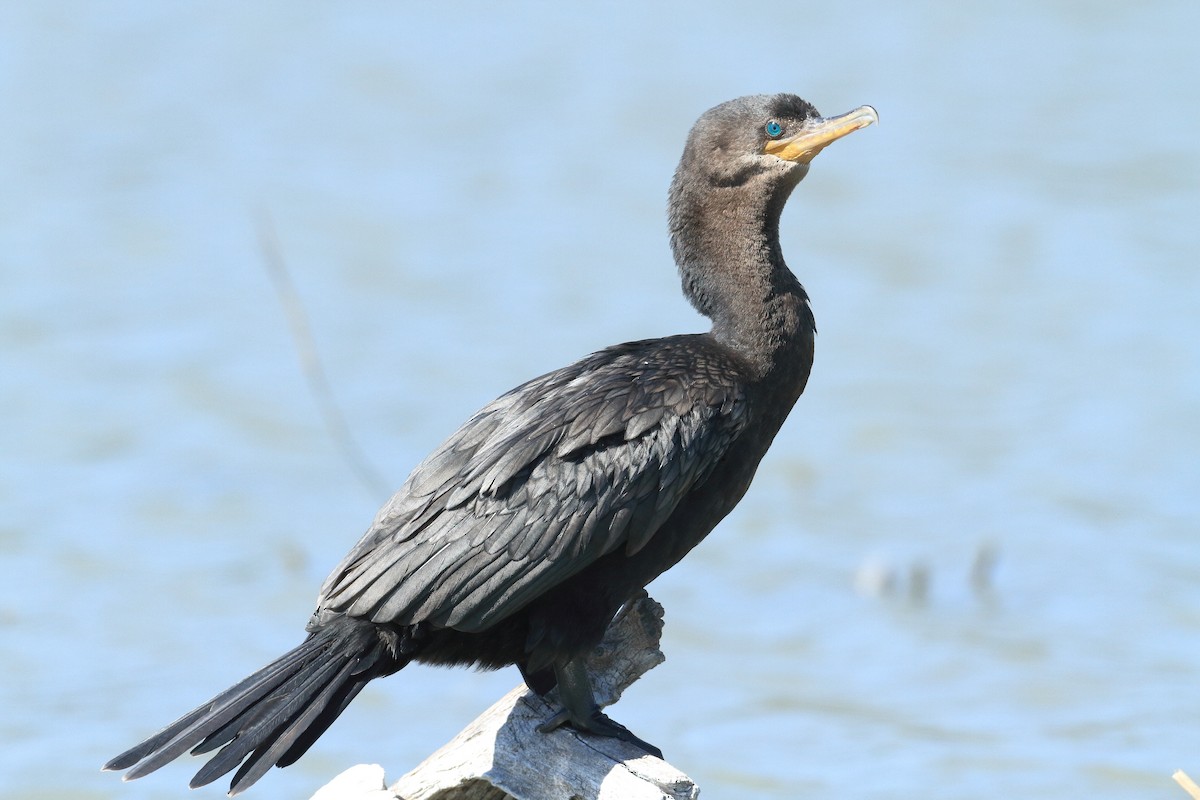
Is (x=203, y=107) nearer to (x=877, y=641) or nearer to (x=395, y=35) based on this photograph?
(x=395, y=35)

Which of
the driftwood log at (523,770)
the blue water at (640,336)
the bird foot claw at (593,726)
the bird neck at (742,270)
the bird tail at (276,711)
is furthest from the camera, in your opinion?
the blue water at (640,336)

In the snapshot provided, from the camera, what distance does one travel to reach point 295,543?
10258mm

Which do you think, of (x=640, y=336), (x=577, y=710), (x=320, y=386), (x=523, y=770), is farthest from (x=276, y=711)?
(x=640, y=336)

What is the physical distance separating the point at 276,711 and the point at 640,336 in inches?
261

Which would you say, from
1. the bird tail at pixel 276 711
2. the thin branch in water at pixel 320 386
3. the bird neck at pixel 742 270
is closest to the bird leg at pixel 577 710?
the bird tail at pixel 276 711

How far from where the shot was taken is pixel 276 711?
496 centimetres

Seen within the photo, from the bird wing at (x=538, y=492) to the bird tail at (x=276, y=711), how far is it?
0.12 metres

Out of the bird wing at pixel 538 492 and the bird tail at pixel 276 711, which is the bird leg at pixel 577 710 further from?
the bird tail at pixel 276 711

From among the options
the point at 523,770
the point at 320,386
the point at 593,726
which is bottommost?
the point at 523,770

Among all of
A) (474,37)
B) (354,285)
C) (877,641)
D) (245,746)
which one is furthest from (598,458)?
(474,37)

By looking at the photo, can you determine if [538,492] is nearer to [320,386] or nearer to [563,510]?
[563,510]

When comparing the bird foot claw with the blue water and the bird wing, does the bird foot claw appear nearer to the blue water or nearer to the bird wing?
the bird wing

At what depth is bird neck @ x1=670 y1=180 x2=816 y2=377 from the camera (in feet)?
18.8

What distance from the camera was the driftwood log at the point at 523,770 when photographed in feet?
16.3
